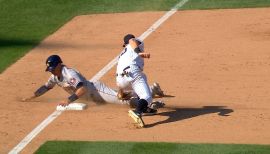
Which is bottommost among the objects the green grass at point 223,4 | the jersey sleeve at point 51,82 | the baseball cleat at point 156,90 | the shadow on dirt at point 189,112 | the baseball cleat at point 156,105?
the shadow on dirt at point 189,112

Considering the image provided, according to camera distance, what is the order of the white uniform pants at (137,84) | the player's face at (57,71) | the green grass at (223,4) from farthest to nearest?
the green grass at (223,4) → the player's face at (57,71) → the white uniform pants at (137,84)

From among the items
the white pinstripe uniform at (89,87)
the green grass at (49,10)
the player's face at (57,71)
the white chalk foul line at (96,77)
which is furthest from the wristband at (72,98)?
the green grass at (49,10)

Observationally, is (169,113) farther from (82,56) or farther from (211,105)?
(82,56)

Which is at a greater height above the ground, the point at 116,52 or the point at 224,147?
the point at 116,52

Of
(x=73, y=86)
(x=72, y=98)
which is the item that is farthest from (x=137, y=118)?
(x=73, y=86)

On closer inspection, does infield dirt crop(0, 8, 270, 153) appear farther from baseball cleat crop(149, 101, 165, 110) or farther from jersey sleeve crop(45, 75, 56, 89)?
jersey sleeve crop(45, 75, 56, 89)

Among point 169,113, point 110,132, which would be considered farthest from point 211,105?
point 110,132

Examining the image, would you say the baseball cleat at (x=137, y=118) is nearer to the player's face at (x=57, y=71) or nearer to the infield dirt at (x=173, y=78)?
the infield dirt at (x=173, y=78)
